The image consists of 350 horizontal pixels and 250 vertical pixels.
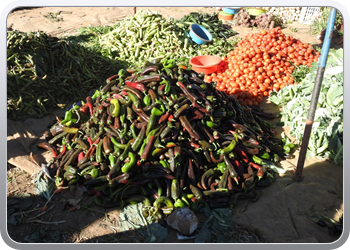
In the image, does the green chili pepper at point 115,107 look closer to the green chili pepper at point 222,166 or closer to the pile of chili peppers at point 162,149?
the pile of chili peppers at point 162,149

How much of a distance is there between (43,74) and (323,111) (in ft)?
25.3

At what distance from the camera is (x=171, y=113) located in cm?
559

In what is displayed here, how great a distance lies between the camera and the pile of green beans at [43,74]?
307 inches

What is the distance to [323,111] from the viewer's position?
22.4 ft

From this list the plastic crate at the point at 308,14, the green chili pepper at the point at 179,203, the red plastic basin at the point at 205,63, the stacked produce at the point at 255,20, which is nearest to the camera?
the green chili pepper at the point at 179,203

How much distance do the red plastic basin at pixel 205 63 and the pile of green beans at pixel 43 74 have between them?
327 centimetres

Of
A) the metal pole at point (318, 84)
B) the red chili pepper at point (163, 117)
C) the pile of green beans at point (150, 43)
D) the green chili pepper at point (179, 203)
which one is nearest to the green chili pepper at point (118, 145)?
the red chili pepper at point (163, 117)

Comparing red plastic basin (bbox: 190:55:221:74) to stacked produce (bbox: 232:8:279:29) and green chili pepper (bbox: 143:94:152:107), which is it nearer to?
green chili pepper (bbox: 143:94:152:107)

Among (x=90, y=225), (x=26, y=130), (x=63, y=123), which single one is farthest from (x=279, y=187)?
(x=26, y=130)

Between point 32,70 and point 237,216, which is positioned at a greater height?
point 32,70

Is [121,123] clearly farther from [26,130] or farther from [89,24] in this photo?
[89,24]

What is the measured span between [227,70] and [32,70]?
6.11 metres

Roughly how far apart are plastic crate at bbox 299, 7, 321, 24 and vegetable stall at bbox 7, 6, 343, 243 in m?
8.25

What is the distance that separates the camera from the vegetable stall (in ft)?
17.0
